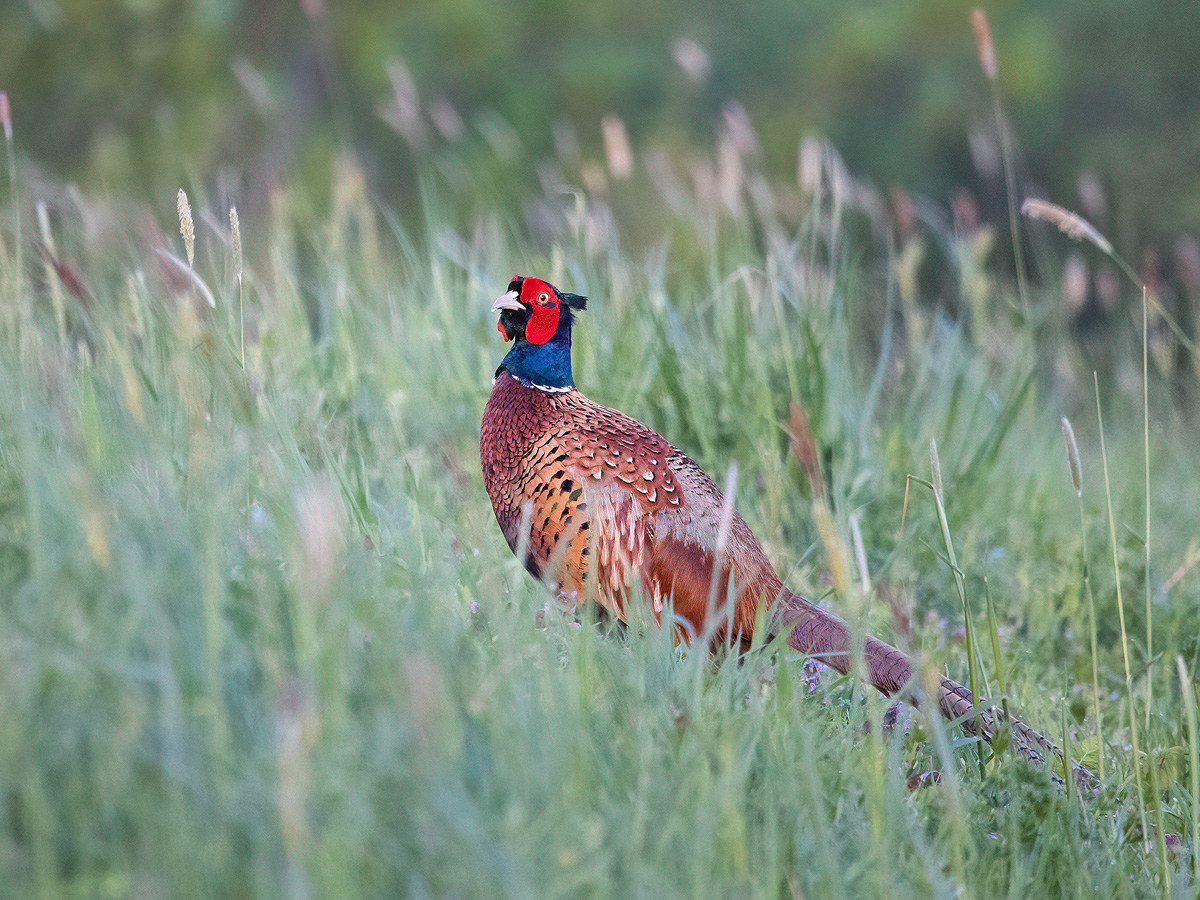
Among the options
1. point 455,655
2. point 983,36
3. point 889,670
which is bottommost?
point 889,670

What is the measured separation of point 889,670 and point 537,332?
108cm

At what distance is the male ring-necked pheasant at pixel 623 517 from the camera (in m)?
2.46

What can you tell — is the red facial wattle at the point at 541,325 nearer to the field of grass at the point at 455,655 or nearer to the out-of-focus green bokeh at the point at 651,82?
the field of grass at the point at 455,655

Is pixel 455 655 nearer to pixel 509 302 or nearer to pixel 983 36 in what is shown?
pixel 509 302

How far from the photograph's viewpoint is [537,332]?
2762 millimetres

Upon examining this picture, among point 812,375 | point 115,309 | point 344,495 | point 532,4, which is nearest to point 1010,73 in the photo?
point 532,4

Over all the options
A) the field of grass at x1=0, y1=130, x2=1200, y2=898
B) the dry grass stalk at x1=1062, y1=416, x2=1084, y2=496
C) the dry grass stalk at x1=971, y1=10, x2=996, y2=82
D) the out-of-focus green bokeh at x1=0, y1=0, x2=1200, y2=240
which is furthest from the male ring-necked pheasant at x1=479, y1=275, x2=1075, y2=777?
the out-of-focus green bokeh at x1=0, y1=0, x2=1200, y2=240

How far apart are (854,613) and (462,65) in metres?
9.75

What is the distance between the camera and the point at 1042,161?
11.7 meters

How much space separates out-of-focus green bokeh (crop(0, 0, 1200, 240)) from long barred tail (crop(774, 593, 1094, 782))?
25.6 feet

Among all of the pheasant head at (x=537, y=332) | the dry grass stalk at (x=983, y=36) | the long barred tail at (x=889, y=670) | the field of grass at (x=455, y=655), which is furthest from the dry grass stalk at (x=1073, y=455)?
the dry grass stalk at (x=983, y=36)

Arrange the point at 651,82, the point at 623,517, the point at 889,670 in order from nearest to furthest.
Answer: the point at 889,670 < the point at 623,517 < the point at 651,82

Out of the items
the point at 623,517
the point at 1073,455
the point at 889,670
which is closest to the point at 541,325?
the point at 623,517

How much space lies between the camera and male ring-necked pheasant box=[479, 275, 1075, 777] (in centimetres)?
246
